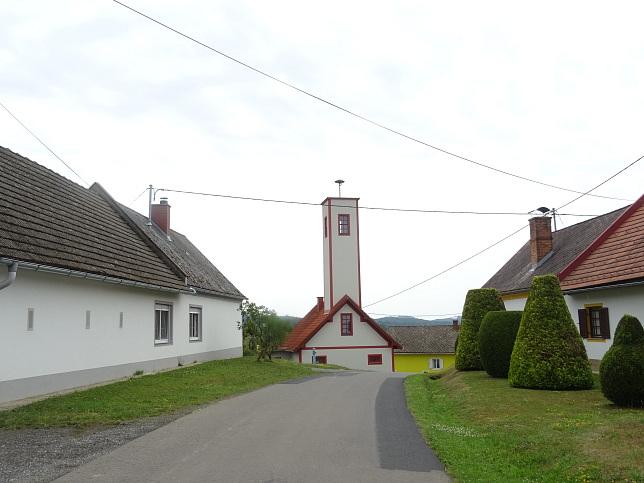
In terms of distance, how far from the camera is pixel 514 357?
50.5ft

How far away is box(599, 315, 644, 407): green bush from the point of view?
11.0 m

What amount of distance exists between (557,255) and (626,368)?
61.2 feet

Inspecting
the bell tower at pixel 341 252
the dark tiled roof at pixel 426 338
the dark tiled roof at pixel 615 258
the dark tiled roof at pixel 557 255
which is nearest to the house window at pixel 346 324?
the bell tower at pixel 341 252

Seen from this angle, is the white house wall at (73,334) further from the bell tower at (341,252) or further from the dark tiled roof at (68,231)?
the bell tower at (341,252)

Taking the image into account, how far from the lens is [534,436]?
349 inches

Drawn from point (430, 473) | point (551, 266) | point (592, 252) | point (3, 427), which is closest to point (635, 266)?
point (592, 252)

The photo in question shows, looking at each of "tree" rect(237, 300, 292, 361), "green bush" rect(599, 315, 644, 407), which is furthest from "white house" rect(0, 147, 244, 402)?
"green bush" rect(599, 315, 644, 407)

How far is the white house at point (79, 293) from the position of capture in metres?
12.7

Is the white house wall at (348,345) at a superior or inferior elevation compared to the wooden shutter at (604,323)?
inferior

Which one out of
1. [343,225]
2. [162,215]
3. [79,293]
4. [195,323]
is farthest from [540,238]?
[79,293]

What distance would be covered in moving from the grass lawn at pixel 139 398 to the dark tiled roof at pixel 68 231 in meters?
2.95

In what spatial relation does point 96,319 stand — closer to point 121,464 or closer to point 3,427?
point 3,427

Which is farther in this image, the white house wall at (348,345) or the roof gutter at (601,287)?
the white house wall at (348,345)

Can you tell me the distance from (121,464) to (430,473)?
12.4 feet
